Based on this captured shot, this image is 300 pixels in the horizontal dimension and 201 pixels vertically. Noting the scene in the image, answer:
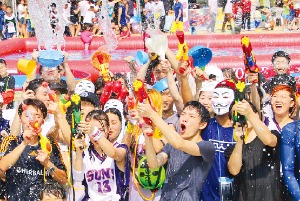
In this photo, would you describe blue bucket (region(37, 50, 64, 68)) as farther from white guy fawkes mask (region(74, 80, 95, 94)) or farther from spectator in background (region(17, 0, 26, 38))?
spectator in background (region(17, 0, 26, 38))

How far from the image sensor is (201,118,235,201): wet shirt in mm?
4578

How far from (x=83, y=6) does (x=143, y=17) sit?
225cm

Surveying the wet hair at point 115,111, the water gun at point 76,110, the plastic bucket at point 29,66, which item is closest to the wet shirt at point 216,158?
the wet hair at point 115,111

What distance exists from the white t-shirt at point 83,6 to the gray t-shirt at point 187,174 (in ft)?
47.9

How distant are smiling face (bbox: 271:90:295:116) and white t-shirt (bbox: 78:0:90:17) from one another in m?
14.3

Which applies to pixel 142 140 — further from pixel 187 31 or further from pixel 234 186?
pixel 187 31

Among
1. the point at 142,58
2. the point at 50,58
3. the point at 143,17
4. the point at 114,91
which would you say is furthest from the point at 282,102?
the point at 143,17

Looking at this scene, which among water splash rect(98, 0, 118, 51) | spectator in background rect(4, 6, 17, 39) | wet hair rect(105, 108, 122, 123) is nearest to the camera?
wet hair rect(105, 108, 122, 123)

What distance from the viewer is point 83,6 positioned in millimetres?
18609

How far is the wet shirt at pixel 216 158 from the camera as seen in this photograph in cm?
458

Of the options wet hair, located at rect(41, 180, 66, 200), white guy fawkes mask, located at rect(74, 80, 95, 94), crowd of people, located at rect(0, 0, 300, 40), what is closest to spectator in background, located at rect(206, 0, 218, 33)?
crowd of people, located at rect(0, 0, 300, 40)

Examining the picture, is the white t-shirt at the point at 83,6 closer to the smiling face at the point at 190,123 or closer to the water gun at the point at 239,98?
the smiling face at the point at 190,123

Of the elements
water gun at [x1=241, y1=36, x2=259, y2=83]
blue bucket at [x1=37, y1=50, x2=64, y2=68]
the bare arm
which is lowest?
the bare arm

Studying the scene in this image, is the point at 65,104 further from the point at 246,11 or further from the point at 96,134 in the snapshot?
the point at 246,11
